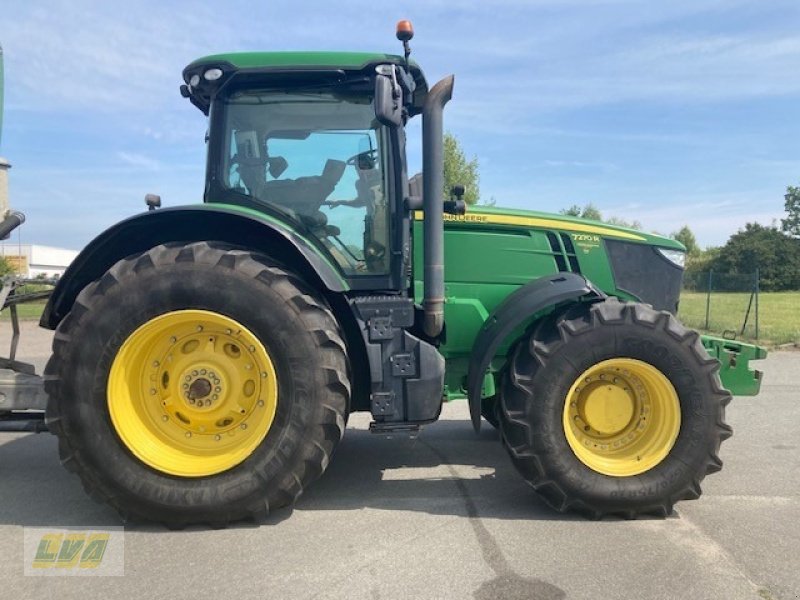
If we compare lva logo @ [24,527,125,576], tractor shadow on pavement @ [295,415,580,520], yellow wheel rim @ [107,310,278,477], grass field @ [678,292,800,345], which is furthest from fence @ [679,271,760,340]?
lva logo @ [24,527,125,576]

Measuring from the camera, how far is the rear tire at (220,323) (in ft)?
10.3

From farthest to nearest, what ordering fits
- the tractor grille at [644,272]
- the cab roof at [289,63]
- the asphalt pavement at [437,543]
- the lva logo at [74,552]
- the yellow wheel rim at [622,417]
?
the tractor grille at [644,272] → the cab roof at [289,63] → the yellow wheel rim at [622,417] → the lva logo at [74,552] → the asphalt pavement at [437,543]

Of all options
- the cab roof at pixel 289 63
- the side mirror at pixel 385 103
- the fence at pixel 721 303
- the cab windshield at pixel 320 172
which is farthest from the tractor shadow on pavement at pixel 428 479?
the fence at pixel 721 303

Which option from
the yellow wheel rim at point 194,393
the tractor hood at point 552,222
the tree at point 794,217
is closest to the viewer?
the yellow wheel rim at point 194,393

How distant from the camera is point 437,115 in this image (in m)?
3.22

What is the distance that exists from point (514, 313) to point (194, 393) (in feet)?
6.04

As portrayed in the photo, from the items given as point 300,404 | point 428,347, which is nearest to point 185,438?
point 300,404

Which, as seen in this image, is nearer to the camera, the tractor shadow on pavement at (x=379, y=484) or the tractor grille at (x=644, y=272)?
the tractor shadow on pavement at (x=379, y=484)

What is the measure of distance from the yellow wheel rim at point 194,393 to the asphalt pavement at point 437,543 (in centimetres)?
42

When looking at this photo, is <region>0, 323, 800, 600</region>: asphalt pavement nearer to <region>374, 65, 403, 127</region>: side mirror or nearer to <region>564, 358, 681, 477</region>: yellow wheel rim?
<region>564, 358, 681, 477</region>: yellow wheel rim

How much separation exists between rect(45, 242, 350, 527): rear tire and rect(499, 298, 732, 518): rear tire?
1039mm

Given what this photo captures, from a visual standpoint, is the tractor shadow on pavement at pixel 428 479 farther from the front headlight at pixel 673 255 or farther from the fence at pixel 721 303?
the fence at pixel 721 303

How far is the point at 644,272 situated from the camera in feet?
13.9

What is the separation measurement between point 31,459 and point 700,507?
457 centimetres
